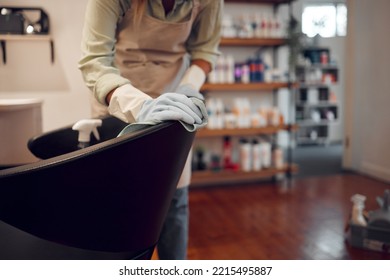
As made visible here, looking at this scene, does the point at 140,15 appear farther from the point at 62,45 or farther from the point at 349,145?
the point at 349,145

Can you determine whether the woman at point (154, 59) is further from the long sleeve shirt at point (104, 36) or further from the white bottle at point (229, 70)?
the white bottle at point (229, 70)

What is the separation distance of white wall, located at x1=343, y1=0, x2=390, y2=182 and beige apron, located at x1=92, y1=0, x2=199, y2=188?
1415 millimetres

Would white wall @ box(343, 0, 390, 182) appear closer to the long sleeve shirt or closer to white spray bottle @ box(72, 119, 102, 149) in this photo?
the long sleeve shirt

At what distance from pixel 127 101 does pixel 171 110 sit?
0.21 meters

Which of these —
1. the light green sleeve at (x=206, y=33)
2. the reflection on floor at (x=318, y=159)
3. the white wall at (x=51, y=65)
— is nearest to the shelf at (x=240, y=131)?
the reflection on floor at (x=318, y=159)

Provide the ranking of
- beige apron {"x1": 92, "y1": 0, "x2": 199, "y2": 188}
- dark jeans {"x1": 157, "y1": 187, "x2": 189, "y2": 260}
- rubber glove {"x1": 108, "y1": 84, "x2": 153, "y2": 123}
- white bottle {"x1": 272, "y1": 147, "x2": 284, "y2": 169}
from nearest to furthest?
rubber glove {"x1": 108, "y1": 84, "x2": 153, "y2": 123}
beige apron {"x1": 92, "y1": 0, "x2": 199, "y2": 188}
dark jeans {"x1": 157, "y1": 187, "x2": 189, "y2": 260}
white bottle {"x1": 272, "y1": 147, "x2": 284, "y2": 169}

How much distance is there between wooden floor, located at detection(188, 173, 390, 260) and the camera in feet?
5.87

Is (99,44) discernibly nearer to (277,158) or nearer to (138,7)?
(138,7)

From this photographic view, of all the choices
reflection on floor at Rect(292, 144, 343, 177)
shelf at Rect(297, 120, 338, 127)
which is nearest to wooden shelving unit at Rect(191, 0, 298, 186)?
reflection on floor at Rect(292, 144, 343, 177)

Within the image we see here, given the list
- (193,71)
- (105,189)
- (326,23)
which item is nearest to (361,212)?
(193,71)

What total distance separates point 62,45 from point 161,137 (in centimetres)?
112

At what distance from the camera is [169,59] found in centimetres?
113

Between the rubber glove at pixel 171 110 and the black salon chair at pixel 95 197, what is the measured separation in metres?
0.02

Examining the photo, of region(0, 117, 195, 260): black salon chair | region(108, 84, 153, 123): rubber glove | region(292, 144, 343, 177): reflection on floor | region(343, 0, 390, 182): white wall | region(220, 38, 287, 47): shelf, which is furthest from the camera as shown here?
region(292, 144, 343, 177): reflection on floor
